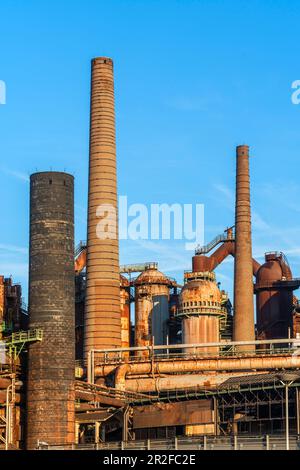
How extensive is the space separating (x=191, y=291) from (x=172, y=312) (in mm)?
5852

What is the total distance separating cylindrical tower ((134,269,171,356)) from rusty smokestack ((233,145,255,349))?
7215 mm

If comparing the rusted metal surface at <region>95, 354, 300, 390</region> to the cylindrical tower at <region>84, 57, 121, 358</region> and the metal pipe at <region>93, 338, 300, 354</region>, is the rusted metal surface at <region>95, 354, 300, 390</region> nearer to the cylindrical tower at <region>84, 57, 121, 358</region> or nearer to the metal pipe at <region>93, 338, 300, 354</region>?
the metal pipe at <region>93, 338, 300, 354</region>

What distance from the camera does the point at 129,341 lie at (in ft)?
269

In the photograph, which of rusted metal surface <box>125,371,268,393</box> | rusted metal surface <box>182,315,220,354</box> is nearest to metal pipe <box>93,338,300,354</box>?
rusted metal surface <box>125,371,268,393</box>

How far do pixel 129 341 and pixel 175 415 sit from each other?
79.5 feet

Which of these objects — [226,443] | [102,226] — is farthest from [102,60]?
[226,443]

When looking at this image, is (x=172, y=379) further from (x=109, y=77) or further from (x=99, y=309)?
(x=109, y=77)

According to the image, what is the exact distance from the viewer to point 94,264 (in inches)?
2746

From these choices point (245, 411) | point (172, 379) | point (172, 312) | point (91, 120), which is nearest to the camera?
point (245, 411)

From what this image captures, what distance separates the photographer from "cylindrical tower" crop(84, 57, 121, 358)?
68.9m

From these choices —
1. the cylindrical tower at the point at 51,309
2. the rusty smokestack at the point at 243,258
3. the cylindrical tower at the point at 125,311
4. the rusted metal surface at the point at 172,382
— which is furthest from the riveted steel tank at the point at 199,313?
the cylindrical tower at the point at 51,309

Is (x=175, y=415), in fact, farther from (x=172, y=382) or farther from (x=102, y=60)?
(x=102, y=60)
